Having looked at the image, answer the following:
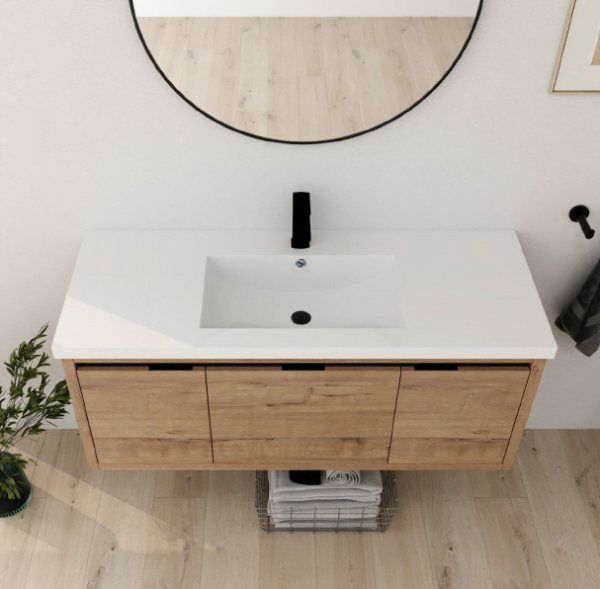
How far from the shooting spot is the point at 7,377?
8.41 feet

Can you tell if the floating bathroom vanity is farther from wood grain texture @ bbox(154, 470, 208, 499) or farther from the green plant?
wood grain texture @ bbox(154, 470, 208, 499)

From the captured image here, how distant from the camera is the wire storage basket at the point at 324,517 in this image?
2342mm

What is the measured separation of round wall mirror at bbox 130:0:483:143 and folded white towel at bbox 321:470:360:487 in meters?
1.07

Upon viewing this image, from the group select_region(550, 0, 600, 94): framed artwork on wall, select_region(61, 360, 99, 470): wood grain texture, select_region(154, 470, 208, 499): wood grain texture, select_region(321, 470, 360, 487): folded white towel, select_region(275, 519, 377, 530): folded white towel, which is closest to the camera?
select_region(550, 0, 600, 94): framed artwork on wall

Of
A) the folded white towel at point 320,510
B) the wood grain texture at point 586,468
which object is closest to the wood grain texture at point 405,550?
the folded white towel at point 320,510

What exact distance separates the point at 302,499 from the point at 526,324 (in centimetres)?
96

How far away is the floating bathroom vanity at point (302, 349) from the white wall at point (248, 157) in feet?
0.32

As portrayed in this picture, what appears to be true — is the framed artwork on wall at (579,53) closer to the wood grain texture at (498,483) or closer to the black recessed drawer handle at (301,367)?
the black recessed drawer handle at (301,367)

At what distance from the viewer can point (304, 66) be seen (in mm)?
1835

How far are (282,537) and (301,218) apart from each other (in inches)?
45.0

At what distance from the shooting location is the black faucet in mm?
1978

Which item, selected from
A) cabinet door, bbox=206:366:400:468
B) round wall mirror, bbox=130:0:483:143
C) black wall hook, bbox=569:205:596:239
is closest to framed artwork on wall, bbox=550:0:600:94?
round wall mirror, bbox=130:0:483:143

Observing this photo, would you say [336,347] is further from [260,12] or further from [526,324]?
[260,12]

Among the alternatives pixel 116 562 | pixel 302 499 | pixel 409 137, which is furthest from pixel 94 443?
pixel 409 137
